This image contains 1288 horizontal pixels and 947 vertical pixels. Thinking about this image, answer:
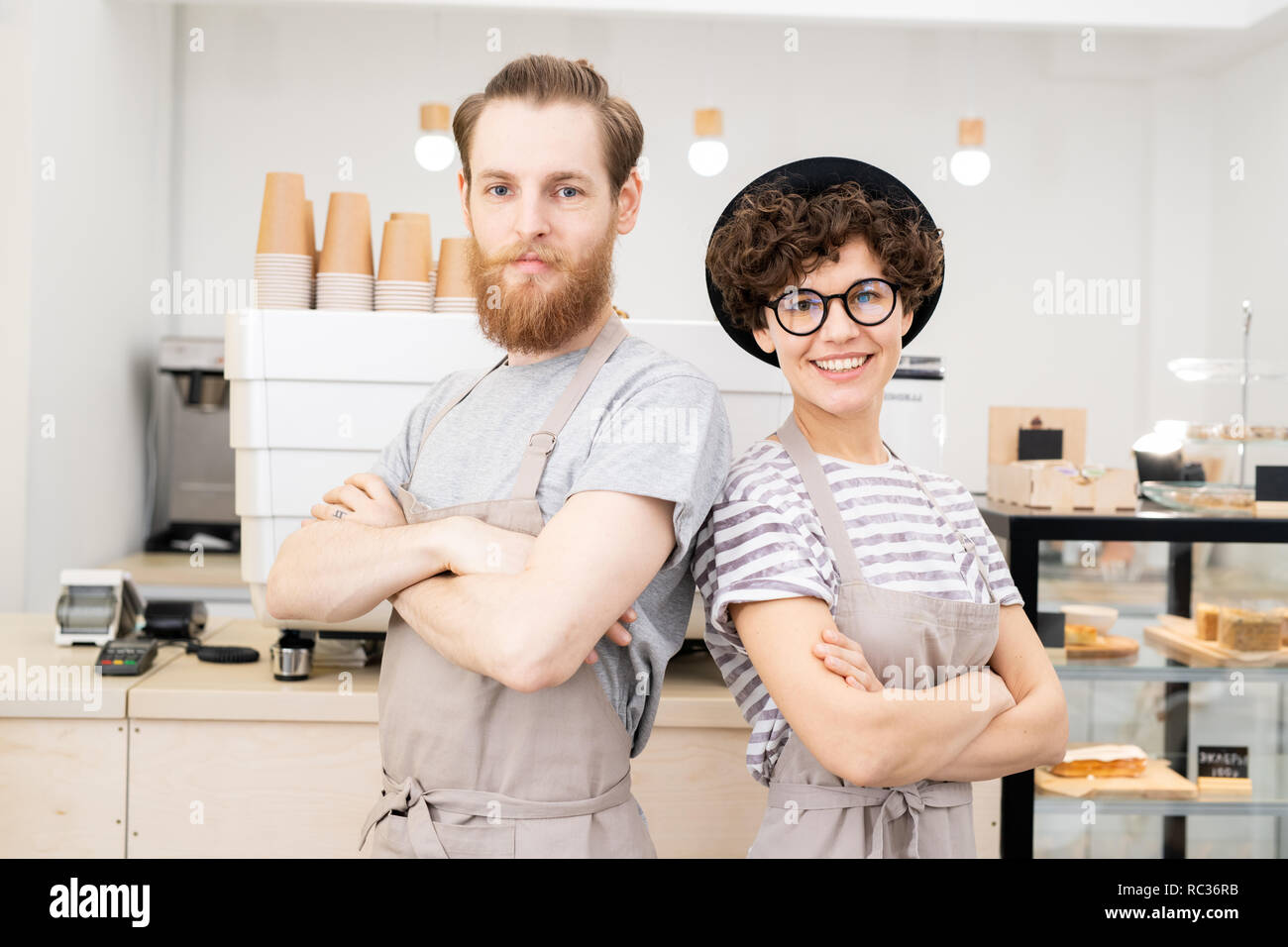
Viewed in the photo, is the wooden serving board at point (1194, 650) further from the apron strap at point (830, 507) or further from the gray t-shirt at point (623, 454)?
the gray t-shirt at point (623, 454)

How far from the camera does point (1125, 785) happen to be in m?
2.17

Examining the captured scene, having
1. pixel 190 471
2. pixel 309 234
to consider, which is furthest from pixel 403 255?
pixel 190 471

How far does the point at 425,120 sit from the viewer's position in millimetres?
3172

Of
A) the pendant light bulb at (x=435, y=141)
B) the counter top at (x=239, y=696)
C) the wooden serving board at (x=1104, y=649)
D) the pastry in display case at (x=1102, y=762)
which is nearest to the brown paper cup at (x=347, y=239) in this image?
the counter top at (x=239, y=696)

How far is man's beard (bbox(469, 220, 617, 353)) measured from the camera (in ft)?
3.99

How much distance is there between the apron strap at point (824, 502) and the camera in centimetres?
120

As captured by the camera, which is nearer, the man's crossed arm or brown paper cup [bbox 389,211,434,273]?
the man's crossed arm

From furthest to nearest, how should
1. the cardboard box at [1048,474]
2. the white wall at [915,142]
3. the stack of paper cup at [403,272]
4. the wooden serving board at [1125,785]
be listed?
the white wall at [915,142] < the wooden serving board at [1125,785] < the cardboard box at [1048,474] < the stack of paper cup at [403,272]

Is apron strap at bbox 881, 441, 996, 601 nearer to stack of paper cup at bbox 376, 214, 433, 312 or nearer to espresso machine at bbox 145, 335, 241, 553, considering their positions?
stack of paper cup at bbox 376, 214, 433, 312

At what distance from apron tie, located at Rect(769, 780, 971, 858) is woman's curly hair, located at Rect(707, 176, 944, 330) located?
1.91 feet

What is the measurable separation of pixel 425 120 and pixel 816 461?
7.73 ft

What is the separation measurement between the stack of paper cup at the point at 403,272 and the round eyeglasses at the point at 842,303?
0.84m

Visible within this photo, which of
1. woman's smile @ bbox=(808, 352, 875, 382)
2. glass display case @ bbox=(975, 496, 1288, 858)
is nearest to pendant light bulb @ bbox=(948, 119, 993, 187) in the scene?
glass display case @ bbox=(975, 496, 1288, 858)
